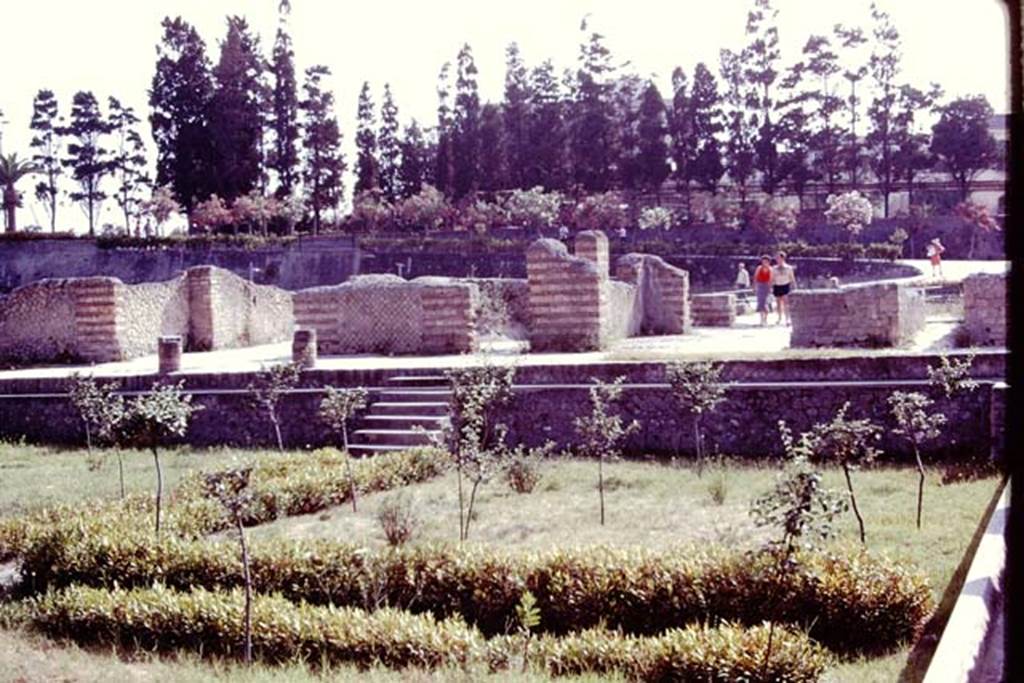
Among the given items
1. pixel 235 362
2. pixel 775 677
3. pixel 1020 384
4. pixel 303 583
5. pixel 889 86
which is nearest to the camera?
pixel 1020 384

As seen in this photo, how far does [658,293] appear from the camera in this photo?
65.9 ft

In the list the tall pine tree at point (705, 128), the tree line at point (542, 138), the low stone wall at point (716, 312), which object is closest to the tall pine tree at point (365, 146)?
the tree line at point (542, 138)

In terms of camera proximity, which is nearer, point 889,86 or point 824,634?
point 824,634

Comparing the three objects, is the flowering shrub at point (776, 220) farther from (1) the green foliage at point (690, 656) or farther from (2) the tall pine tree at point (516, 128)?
(1) the green foliage at point (690, 656)

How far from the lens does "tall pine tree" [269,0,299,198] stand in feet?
156

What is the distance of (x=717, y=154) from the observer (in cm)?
4712

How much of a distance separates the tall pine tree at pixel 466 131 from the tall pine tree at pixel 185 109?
12.7 m

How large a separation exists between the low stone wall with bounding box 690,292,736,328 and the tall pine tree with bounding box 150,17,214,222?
1189 inches

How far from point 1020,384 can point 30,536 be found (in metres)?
7.61

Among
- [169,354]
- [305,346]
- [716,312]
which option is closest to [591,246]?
[716,312]

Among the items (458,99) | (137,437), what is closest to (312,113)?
(458,99)

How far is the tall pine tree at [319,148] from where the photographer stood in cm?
4844

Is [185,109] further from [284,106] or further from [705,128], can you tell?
[705,128]

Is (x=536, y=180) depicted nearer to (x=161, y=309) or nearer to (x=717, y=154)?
(x=717, y=154)
